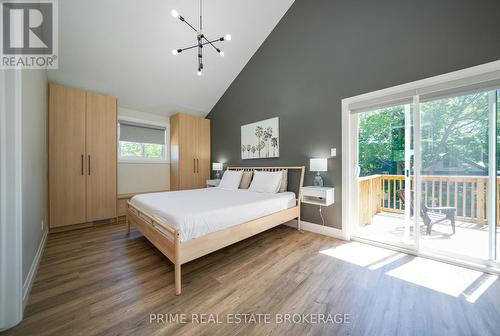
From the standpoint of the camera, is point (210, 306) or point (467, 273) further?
point (467, 273)

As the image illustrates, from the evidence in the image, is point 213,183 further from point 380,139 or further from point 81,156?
point 380,139

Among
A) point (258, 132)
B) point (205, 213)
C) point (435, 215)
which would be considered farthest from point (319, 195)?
point (258, 132)

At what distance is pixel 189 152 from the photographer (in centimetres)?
474

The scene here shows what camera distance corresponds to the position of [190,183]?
4.73m

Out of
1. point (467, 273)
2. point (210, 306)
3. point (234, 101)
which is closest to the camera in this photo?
point (210, 306)

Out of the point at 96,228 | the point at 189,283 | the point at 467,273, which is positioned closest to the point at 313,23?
the point at 467,273

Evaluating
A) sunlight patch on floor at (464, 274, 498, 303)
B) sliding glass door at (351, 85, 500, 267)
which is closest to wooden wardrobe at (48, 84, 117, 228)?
sliding glass door at (351, 85, 500, 267)

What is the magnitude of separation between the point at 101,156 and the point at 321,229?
13.7ft

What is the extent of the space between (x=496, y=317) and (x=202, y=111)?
219 inches

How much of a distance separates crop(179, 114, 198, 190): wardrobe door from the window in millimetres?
614

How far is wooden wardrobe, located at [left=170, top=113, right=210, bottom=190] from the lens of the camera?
4.57 m

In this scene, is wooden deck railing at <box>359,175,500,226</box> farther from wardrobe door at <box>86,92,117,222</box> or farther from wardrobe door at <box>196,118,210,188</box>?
wardrobe door at <box>86,92,117,222</box>

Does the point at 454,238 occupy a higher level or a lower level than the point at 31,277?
higher

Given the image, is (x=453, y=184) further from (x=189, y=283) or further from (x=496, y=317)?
(x=189, y=283)
